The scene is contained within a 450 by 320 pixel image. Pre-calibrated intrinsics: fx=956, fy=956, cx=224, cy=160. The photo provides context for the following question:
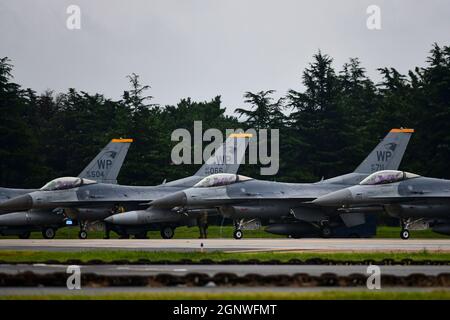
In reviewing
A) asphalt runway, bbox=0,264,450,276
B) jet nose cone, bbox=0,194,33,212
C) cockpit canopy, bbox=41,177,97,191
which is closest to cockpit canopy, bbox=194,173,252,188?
cockpit canopy, bbox=41,177,97,191

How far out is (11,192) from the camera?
4912 centimetres

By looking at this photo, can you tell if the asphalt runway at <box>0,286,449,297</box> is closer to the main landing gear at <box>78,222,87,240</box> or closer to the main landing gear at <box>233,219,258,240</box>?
the main landing gear at <box>233,219,258,240</box>

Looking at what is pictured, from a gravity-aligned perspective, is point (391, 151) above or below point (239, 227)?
above

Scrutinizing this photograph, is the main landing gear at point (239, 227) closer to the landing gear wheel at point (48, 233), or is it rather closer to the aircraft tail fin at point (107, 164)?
the aircraft tail fin at point (107, 164)

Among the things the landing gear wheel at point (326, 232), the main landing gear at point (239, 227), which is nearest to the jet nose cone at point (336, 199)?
the landing gear wheel at point (326, 232)

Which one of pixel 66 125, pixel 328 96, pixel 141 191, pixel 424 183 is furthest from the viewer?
pixel 66 125

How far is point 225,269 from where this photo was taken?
70.9 ft

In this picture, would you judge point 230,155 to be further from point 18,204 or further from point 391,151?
point 18,204

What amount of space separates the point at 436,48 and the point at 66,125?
108 ft

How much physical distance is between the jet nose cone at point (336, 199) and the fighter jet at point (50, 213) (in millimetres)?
12530

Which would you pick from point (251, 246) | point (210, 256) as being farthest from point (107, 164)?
point (210, 256)

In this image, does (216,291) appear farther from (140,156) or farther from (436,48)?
(436,48)

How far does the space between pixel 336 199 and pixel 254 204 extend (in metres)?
4.18
